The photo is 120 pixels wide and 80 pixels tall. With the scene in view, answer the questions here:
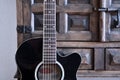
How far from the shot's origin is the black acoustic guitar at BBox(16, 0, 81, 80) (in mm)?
1041

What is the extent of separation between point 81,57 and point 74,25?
0.16 meters

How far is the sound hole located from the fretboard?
0.03 metres

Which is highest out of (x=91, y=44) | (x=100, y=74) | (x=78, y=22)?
(x=78, y=22)

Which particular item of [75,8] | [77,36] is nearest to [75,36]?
[77,36]

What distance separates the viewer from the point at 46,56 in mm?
1052

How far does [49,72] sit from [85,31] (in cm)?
26

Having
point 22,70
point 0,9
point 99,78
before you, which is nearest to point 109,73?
point 99,78

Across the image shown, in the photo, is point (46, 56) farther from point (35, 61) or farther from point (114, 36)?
point (114, 36)

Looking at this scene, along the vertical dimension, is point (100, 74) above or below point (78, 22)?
below

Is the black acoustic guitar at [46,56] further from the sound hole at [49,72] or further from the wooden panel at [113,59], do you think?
the wooden panel at [113,59]

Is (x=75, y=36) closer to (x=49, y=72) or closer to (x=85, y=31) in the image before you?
(x=85, y=31)

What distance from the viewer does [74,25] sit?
1.11m

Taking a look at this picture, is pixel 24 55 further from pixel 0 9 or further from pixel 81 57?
pixel 0 9

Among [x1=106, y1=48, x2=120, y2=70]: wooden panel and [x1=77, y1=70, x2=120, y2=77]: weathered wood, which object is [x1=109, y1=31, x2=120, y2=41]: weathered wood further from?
[x1=77, y1=70, x2=120, y2=77]: weathered wood
